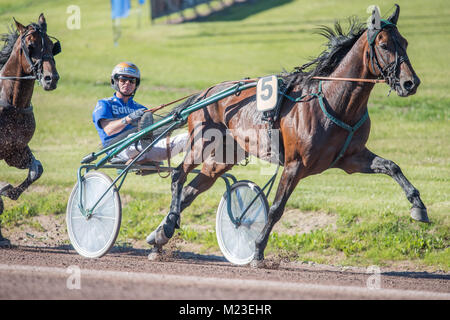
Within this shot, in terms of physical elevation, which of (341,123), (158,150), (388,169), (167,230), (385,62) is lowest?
(167,230)

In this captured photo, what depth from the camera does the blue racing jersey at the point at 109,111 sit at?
667 cm

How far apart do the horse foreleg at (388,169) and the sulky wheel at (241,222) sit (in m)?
1.06

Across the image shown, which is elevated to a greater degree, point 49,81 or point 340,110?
point 49,81

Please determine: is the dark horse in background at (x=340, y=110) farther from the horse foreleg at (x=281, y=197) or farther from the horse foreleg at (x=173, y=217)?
the horse foreleg at (x=173, y=217)

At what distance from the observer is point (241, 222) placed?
21.7 ft

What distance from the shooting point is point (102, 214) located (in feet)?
21.8

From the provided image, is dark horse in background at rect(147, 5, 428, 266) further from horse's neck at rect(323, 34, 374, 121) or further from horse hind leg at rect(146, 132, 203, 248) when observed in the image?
horse hind leg at rect(146, 132, 203, 248)

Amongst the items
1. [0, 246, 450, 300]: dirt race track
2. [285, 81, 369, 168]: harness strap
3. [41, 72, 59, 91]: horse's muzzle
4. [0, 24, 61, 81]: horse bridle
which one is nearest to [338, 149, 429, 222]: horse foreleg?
[285, 81, 369, 168]: harness strap

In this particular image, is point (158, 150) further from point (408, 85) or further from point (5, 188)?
point (408, 85)

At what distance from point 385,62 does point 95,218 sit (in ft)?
10.4

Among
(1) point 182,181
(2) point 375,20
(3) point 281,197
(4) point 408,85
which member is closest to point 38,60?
(1) point 182,181
